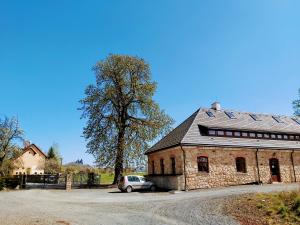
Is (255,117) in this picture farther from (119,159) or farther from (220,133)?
(119,159)

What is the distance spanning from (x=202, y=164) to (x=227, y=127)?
202 inches

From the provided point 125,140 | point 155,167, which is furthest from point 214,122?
point 125,140

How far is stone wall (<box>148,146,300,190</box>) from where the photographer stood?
25172 millimetres

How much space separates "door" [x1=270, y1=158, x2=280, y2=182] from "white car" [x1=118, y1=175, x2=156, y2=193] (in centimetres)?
1184

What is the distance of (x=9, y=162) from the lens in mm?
34594

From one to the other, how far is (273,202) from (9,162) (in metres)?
30.8

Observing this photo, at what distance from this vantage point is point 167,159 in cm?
2827

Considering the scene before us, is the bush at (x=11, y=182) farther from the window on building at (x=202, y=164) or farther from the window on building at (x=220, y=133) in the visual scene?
the window on building at (x=220, y=133)

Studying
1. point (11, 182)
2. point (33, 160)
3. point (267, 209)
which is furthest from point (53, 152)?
point (267, 209)

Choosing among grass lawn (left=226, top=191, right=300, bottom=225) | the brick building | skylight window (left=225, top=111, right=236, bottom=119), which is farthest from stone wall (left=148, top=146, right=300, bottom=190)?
grass lawn (left=226, top=191, right=300, bottom=225)

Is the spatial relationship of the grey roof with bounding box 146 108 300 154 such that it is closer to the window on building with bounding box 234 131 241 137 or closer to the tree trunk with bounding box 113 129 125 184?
the window on building with bounding box 234 131 241 137

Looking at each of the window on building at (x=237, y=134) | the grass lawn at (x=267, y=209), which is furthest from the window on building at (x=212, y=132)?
the grass lawn at (x=267, y=209)

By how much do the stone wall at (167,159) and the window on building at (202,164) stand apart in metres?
1.73

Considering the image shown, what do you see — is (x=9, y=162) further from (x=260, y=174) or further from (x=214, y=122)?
(x=260, y=174)
